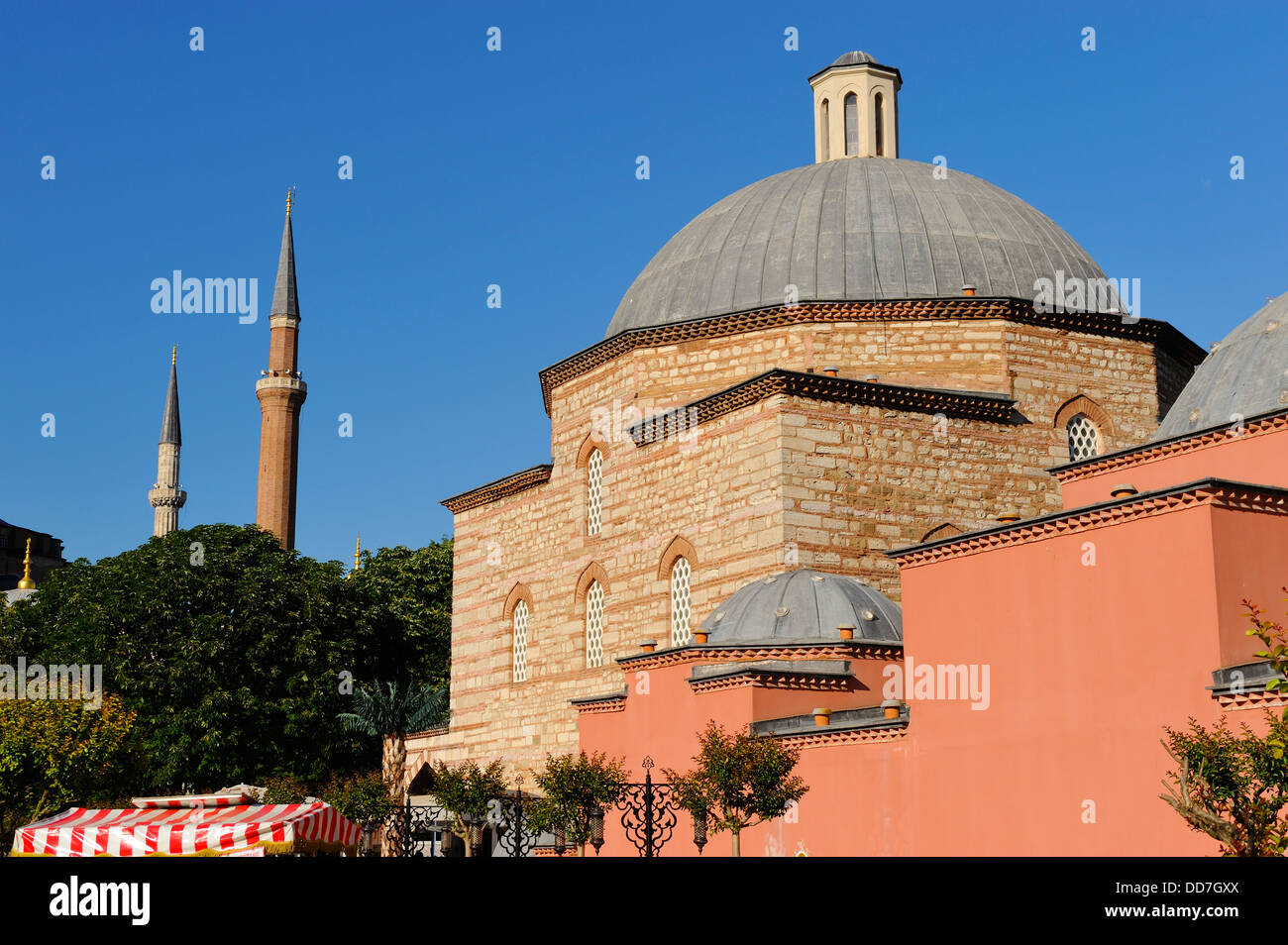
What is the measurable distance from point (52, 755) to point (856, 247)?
46.7 ft

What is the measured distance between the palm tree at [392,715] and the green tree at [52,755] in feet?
21.6

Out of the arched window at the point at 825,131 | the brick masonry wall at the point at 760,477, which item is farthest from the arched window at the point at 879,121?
the brick masonry wall at the point at 760,477

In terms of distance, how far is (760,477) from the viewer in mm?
19062

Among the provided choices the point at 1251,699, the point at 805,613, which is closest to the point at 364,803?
the point at 805,613

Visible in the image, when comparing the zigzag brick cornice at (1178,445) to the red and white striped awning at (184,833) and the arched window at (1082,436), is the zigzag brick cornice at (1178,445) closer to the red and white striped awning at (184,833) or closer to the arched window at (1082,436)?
the arched window at (1082,436)

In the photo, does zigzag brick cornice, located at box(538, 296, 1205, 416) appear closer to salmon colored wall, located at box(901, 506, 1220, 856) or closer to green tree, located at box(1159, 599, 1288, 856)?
salmon colored wall, located at box(901, 506, 1220, 856)

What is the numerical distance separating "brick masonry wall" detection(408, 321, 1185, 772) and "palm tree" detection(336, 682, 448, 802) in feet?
11.7

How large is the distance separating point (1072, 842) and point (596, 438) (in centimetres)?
1262

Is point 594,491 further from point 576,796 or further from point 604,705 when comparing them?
point 576,796

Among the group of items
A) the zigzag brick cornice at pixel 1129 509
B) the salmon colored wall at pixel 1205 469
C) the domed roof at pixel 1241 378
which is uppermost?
Answer: the domed roof at pixel 1241 378

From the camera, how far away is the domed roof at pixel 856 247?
21766 mm

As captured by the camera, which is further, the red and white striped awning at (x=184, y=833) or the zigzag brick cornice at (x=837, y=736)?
the zigzag brick cornice at (x=837, y=736)

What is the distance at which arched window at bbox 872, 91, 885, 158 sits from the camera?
84.1 feet

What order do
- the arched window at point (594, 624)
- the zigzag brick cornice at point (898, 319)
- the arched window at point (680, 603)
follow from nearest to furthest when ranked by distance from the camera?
the arched window at point (680, 603) → the zigzag brick cornice at point (898, 319) → the arched window at point (594, 624)
